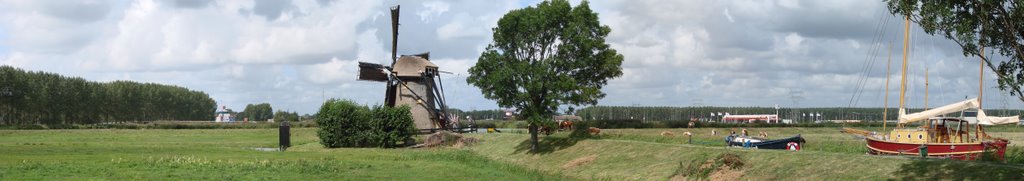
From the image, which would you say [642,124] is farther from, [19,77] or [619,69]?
[19,77]

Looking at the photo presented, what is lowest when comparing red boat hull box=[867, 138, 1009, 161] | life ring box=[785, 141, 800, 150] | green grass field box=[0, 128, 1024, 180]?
green grass field box=[0, 128, 1024, 180]

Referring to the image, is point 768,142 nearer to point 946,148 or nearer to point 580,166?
point 580,166

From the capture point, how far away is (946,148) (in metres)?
33.8

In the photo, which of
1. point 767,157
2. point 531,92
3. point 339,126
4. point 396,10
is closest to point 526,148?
point 531,92

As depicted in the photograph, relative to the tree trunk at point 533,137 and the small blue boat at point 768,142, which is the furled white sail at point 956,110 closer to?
the small blue boat at point 768,142

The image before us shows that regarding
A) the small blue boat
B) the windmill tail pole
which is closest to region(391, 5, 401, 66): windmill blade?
the windmill tail pole

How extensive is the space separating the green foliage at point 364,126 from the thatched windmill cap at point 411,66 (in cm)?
970

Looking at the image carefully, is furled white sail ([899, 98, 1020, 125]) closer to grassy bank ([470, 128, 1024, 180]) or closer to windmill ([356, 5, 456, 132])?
grassy bank ([470, 128, 1024, 180])

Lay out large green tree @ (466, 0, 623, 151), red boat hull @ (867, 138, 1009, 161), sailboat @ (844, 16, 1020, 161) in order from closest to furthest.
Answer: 1. red boat hull @ (867, 138, 1009, 161)
2. sailboat @ (844, 16, 1020, 161)
3. large green tree @ (466, 0, 623, 151)

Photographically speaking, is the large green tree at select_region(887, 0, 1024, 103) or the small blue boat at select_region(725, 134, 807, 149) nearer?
the large green tree at select_region(887, 0, 1024, 103)

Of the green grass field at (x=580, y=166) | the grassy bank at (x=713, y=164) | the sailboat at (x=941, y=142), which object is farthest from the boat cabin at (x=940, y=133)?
the green grass field at (x=580, y=166)

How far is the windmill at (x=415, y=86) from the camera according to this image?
3329 inches

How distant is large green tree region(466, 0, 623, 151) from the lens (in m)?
54.8

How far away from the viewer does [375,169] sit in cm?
4316
